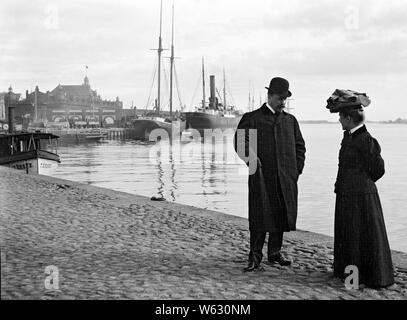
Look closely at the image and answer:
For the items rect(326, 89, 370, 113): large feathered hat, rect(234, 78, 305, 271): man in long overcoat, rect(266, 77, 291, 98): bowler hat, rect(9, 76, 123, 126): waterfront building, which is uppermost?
rect(9, 76, 123, 126): waterfront building

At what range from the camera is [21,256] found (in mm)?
5621

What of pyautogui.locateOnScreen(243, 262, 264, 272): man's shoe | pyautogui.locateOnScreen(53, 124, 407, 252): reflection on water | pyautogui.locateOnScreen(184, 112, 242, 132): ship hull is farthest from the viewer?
pyautogui.locateOnScreen(184, 112, 242, 132): ship hull

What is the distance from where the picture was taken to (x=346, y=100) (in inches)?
187

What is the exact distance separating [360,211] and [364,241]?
10.2 inches

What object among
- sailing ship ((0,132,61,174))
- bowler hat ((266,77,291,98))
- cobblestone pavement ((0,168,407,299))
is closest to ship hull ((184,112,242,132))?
sailing ship ((0,132,61,174))

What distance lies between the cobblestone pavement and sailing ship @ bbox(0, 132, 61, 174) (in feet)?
56.2

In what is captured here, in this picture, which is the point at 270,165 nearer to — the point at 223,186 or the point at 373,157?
the point at 373,157

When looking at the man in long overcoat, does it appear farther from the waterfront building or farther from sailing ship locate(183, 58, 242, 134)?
the waterfront building

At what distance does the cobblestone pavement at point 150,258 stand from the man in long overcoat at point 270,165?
1.47ft

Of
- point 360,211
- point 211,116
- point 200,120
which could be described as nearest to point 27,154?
point 360,211

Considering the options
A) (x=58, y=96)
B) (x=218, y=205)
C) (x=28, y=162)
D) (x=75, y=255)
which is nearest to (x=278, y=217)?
(x=75, y=255)

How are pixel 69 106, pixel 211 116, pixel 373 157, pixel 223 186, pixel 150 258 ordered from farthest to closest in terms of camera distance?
pixel 69 106, pixel 211 116, pixel 223 186, pixel 150 258, pixel 373 157

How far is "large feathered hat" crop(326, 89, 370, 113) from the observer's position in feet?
15.5
